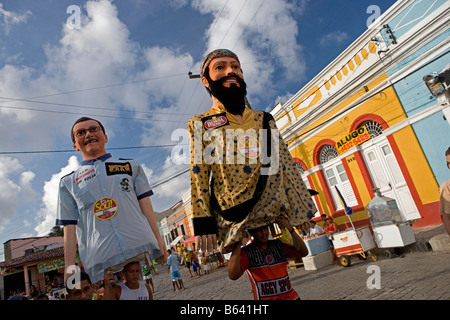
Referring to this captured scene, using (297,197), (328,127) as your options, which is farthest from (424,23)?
(297,197)

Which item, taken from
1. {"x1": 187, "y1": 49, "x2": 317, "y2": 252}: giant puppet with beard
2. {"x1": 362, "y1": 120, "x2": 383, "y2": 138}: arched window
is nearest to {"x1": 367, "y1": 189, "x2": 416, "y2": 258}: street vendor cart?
{"x1": 362, "y1": 120, "x2": 383, "y2": 138}: arched window

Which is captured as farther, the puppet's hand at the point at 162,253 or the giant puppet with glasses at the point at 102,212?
the puppet's hand at the point at 162,253

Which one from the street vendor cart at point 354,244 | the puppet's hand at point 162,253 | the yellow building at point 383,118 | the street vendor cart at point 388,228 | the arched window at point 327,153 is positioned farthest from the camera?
the arched window at point 327,153

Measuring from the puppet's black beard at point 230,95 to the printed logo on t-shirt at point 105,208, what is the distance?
1.22 metres

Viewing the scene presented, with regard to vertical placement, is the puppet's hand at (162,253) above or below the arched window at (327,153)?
below

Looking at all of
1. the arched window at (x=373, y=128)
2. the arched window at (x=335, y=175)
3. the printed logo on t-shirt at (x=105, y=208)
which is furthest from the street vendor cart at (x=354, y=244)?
the printed logo on t-shirt at (x=105, y=208)

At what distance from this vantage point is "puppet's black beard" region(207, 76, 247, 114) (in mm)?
2340

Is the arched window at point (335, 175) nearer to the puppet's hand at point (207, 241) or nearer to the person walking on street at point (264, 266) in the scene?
the person walking on street at point (264, 266)

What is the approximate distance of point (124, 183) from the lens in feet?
7.15

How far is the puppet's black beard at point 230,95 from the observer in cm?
234

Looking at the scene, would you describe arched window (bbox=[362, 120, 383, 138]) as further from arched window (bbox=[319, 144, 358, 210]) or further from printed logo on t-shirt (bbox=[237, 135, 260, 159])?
printed logo on t-shirt (bbox=[237, 135, 260, 159])

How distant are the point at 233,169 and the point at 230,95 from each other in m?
0.69

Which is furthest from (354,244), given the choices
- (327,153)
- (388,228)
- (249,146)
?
(249,146)
